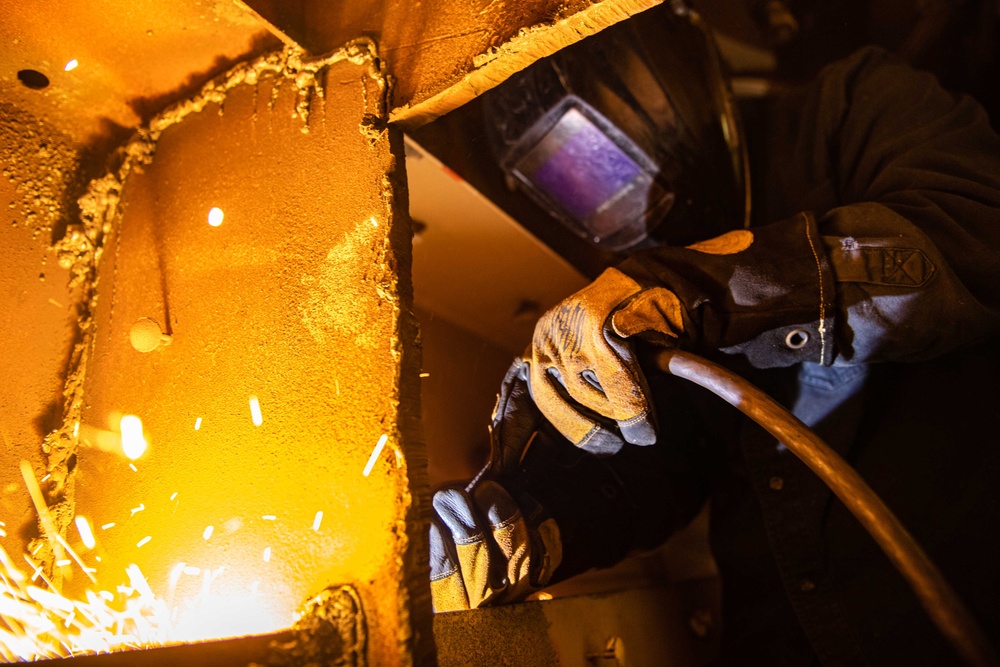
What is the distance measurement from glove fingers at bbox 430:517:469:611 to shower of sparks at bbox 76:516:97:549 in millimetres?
604

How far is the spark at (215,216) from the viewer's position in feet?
3.69

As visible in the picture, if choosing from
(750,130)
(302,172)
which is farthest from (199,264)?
(750,130)

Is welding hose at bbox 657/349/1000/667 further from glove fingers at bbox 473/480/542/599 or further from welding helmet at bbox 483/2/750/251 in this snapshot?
welding helmet at bbox 483/2/750/251

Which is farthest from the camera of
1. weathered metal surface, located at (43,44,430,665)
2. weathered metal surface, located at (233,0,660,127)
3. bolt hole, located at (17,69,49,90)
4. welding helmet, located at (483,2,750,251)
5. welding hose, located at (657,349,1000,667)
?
welding helmet, located at (483,2,750,251)

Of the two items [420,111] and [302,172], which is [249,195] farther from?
[420,111]

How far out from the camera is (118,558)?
0.99 meters

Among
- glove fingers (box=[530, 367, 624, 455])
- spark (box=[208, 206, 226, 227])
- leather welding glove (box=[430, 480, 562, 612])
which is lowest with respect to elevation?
leather welding glove (box=[430, 480, 562, 612])

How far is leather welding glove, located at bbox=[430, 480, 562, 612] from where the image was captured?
1.08 m

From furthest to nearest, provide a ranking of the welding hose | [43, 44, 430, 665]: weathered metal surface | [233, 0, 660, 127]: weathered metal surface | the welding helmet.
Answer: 1. the welding helmet
2. [233, 0, 660, 127]: weathered metal surface
3. [43, 44, 430, 665]: weathered metal surface
4. the welding hose

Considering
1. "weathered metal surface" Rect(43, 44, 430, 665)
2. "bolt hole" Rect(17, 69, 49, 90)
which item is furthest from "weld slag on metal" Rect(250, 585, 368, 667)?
"bolt hole" Rect(17, 69, 49, 90)

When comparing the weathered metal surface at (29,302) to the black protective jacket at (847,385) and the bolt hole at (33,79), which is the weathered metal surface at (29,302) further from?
the black protective jacket at (847,385)

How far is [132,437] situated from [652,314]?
0.98 m

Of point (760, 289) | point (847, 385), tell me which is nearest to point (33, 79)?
point (760, 289)

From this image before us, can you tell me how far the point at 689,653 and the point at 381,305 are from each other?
1.32 meters
